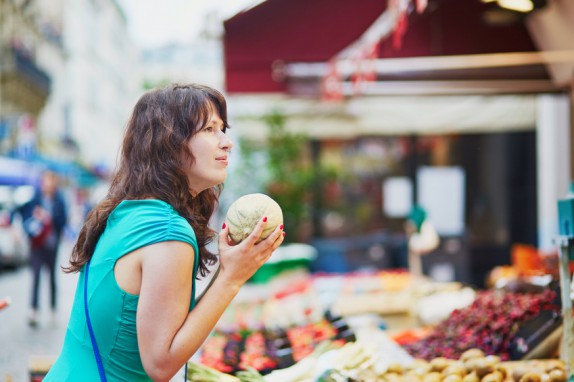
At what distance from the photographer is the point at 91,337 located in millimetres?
1780

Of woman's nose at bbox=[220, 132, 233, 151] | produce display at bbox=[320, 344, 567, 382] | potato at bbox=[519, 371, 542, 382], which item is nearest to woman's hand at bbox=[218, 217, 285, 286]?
woman's nose at bbox=[220, 132, 233, 151]

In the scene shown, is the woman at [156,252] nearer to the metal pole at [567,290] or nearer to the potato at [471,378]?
the metal pole at [567,290]

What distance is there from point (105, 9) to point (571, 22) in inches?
2274

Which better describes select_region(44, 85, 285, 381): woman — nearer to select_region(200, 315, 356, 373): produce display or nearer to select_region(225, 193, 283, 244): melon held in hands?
select_region(225, 193, 283, 244): melon held in hands

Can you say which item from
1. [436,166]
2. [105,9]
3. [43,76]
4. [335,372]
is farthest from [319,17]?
[105,9]

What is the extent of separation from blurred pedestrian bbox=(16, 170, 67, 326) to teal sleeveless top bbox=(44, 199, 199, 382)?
7728mm

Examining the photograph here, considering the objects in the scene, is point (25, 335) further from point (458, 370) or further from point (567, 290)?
point (567, 290)

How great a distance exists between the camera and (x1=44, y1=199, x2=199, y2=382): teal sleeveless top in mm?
1730

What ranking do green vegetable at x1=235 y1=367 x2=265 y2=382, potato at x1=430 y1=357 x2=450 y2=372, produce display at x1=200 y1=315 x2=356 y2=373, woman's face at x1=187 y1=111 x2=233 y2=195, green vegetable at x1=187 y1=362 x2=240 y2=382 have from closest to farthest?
woman's face at x1=187 y1=111 x2=233 y2=195 < green vegetable at x1=187 y1=362 x2=240 y2=382 < green vegetable at x1=235 y1=367 x2=265 y2=382 < potato at x1=430 y1=357 x2=450 y2=372 < produce display at x1=200 y1=315 x2=356 y2=373

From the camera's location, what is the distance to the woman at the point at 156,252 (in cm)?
168

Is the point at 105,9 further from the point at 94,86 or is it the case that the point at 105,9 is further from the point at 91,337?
the point at 91,337

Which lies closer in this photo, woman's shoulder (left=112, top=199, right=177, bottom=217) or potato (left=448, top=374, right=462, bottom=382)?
woman's shoulder (left=112, top=199, right=177, bottom=217)

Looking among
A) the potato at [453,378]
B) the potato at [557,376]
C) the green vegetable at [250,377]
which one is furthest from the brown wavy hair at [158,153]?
the potato at [557,376]

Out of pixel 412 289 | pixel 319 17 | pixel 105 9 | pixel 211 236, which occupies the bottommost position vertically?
pixel 412 289
